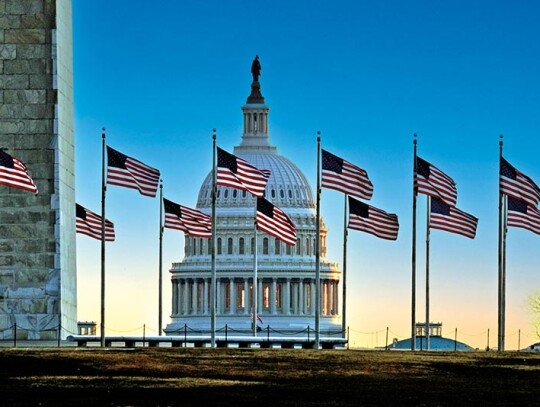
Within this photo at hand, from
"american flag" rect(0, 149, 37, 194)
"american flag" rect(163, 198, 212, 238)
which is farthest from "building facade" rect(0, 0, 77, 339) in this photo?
"american flag" rect(163, 198, 212, 238)

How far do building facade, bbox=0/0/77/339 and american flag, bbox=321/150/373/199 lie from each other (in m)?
10.5

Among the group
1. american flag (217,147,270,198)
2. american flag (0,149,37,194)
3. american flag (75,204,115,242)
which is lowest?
american flag (75,204,115,242)

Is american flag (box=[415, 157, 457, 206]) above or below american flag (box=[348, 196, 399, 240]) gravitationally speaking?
above

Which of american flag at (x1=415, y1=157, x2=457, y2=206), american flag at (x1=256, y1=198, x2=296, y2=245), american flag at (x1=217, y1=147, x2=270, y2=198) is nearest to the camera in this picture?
american flag at (x1=217, y1=147, x2=270, y2=198)

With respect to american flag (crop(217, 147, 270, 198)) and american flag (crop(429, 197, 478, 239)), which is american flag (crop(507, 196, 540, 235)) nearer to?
american flag (crop(429, 197, 478, 239))

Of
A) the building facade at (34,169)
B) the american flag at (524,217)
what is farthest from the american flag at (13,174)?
the american flag at (524,217)

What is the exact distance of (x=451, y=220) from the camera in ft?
265

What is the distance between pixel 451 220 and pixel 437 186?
1.49 m

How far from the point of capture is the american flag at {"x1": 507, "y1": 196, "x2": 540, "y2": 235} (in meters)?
79.2

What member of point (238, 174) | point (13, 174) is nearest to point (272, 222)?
point (238, 174)

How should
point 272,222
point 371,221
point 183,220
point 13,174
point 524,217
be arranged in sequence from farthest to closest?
point 183,220 → point 371,221 → point 524,217 → point 272,222 → point 13,174

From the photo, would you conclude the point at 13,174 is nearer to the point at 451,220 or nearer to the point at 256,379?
the point at 256,379

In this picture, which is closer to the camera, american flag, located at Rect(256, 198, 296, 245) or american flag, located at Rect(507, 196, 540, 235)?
american flag, located at Rect(256, 198, 296, 245)

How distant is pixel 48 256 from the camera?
240ft
